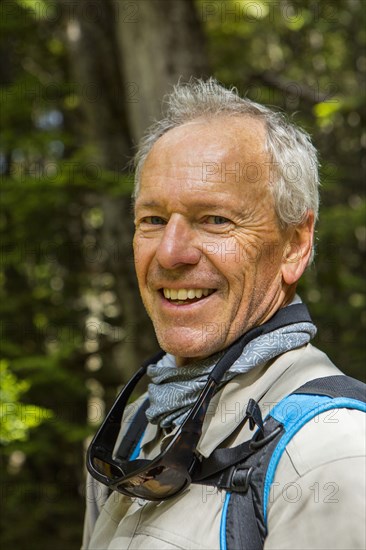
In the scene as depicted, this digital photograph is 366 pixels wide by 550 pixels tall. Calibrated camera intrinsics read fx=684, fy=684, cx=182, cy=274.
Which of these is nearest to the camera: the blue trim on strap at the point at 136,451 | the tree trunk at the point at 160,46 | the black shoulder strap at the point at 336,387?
the black shoulder strap at the point at 336,387

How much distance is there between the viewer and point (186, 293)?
205 cm

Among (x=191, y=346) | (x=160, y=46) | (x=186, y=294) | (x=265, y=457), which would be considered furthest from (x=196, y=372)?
(x=160, y=46)

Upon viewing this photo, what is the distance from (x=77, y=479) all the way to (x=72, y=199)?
11.0ft

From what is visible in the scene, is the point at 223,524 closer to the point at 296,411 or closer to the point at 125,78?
the point at 296,411

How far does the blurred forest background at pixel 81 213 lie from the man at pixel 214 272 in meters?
1.80

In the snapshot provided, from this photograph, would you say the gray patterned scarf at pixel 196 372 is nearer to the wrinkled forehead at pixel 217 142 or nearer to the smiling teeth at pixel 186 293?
the smiling teeth at pixel 186 293

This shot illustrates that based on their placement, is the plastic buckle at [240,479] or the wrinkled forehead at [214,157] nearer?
the plastic buckle at [240,479]

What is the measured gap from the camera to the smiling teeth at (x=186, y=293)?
204 cm

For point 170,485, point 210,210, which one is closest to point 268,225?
point 210,210

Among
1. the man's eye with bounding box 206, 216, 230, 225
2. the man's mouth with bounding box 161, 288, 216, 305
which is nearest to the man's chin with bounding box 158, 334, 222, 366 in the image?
the man's mouth with bounding box 161, 288, 216, 305

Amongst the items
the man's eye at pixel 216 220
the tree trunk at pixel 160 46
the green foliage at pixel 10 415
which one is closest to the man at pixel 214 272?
the man's eye at pixel 216 220

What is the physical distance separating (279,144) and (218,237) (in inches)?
13.3

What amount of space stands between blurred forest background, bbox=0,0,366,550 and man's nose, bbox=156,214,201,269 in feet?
6.29

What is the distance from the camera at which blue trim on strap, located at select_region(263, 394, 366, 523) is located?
156 centimetres
